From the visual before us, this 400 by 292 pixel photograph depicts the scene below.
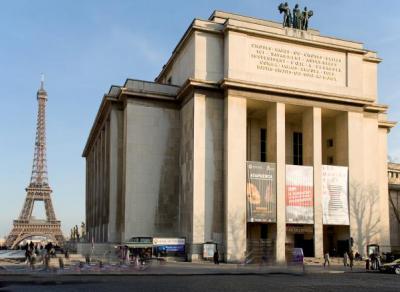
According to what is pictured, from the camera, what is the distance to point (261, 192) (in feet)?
153

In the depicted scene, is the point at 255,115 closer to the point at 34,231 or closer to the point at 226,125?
the point at 226,125

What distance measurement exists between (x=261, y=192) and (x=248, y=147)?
7021 mm

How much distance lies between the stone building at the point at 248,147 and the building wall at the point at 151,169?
3.6 inches

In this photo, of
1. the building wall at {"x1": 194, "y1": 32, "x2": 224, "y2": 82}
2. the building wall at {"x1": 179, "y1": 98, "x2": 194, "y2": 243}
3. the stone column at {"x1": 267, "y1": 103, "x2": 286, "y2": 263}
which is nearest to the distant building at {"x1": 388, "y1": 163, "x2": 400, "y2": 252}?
the stone column at {"x1": 267, "y1": 103, "x2": 286, "y2": 263}

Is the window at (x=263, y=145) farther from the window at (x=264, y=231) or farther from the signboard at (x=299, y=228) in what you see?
the signboard at (x=299, y=228)

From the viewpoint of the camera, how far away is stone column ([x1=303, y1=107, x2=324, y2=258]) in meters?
47.8

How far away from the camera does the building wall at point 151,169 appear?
48.4 metres

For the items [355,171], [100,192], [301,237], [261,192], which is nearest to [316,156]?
[355,171]

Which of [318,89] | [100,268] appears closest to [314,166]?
[318,89]

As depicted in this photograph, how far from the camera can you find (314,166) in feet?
160

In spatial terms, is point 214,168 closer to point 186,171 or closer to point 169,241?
point 186,171

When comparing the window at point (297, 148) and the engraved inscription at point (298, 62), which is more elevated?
the engraved inscription at point (298, 62)

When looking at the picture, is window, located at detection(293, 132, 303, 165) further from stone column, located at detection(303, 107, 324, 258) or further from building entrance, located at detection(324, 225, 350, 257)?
building entrance, located at detection(324, 225, 350, 257)

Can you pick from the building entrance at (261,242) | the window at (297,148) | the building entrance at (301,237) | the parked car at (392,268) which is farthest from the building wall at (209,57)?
the parked car at (392,268)
